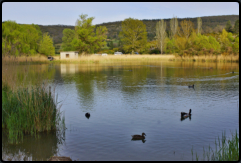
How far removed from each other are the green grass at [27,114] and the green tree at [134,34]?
66432 mm

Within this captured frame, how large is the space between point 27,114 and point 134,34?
68.7 meters

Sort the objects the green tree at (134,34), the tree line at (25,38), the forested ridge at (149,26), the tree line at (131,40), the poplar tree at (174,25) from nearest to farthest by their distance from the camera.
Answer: the tree line at (25,38), the tree line at (131,40), the green tree at (134,34), the poplar tree at (174,25), the forested ridge at (149,26)

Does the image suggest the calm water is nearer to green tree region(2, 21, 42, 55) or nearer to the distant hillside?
green tree region(2, 21, 42, 55)

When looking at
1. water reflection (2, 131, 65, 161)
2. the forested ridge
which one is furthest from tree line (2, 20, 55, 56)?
the forested ridge

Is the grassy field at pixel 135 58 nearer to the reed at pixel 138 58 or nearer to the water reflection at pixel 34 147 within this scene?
the reed at pixel 138 58

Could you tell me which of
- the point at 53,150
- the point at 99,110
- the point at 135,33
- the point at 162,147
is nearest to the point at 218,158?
the point at 162,147

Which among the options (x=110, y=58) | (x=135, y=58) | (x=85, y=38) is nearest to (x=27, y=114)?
(x=110, y=58)

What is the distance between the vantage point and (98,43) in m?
66.9

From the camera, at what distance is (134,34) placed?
2916 inches

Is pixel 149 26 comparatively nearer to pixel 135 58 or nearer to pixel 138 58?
pixel 138 58

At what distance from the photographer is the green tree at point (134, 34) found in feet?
241

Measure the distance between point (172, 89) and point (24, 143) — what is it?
35.5 ft

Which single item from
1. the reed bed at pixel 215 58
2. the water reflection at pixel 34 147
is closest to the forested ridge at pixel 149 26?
the reed bed at pixel 215 58

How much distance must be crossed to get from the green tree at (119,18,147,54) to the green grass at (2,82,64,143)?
218 feet
